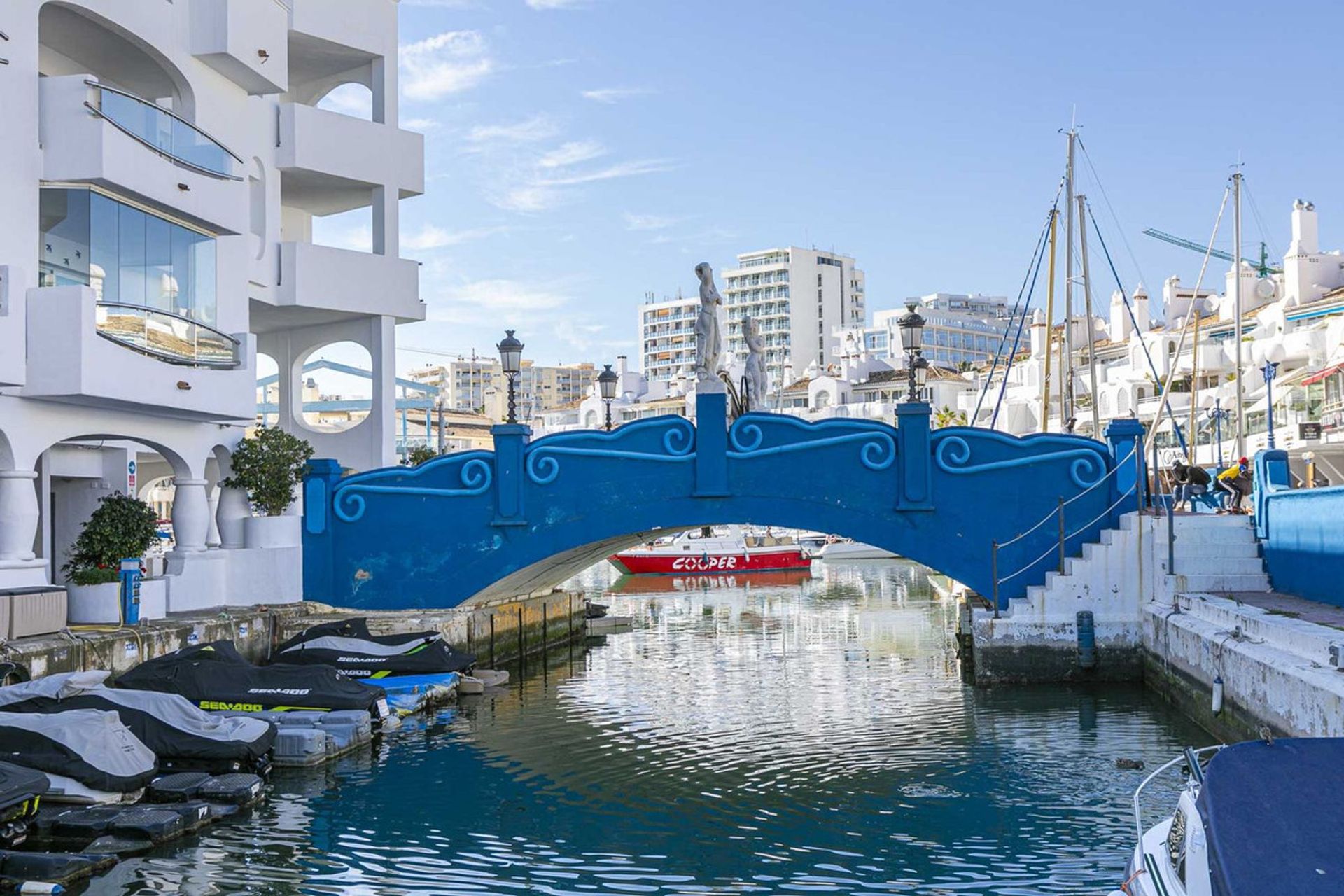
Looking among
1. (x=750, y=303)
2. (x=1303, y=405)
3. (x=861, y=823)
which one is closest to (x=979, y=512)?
(x=861, y=823)

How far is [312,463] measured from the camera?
2747cm

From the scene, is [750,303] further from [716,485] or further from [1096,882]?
[1096,882]

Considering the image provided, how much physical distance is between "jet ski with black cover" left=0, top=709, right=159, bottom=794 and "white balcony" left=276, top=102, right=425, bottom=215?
19.7 m

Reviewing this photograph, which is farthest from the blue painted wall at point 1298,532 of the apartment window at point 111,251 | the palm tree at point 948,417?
the palm tree at point 948,417

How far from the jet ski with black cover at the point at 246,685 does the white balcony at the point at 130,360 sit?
4.94m

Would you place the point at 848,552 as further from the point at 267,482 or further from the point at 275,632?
the point at 275,632

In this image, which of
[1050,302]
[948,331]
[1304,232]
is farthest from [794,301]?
[1050,302]

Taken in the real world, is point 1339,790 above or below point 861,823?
above

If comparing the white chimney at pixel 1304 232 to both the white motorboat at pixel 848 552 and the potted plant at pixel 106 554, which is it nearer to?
the white motorboat at pixel 848 552

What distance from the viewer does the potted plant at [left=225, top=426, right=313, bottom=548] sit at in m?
26.7

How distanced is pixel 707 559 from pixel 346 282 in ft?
104

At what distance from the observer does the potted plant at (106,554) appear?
21.6m

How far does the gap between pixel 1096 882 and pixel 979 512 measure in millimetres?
13192

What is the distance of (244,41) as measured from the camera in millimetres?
27266
